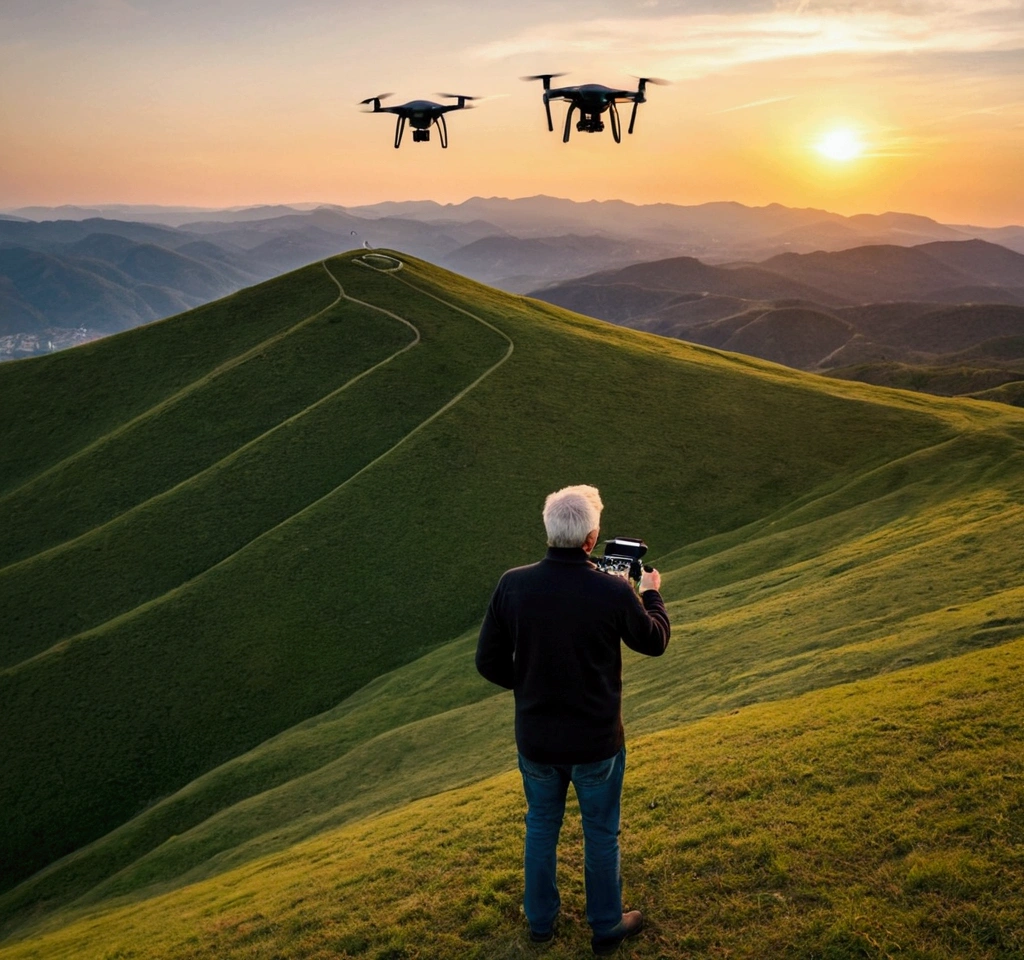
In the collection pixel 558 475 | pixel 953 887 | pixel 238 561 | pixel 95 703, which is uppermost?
pixel 953 887

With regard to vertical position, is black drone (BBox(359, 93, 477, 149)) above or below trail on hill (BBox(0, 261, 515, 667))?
above

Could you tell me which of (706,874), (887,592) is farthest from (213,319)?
(706,874)

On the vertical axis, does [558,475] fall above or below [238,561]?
above

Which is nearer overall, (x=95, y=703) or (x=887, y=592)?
(x=887, y=592)

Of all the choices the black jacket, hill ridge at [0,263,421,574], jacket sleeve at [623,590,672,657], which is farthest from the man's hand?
hill ridge at [0,263,421,574]

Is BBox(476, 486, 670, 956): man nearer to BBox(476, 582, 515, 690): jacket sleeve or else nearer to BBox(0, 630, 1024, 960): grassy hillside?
BBox(476, 582, 515, 690): jacket sleeve

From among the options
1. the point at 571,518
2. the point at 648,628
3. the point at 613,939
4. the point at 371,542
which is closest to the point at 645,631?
the point at 648,628

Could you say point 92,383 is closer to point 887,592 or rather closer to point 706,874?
point 887,592
